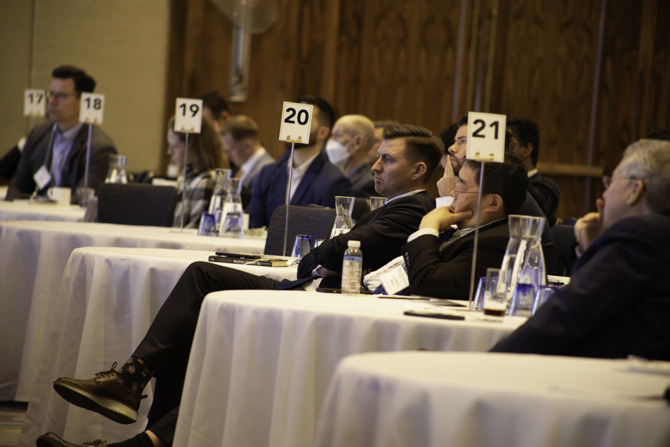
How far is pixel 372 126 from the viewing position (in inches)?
275

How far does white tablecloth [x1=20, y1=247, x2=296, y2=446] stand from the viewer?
10.8ft

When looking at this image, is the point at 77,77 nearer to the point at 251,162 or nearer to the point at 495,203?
the point at 251,162

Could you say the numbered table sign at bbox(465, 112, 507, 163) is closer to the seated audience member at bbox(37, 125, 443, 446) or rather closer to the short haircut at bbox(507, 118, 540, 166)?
the seated audience member at bbox(37, 125, 443, 446)

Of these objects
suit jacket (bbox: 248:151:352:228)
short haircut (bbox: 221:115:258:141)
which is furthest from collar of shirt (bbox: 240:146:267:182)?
suit jacket (bbox: 248:151:352:228)

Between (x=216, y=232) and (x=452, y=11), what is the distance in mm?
4542

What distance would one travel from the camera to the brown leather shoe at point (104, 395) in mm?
2844

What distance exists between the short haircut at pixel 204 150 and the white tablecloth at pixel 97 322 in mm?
2160

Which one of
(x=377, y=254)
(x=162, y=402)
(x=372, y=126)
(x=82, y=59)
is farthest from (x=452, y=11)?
(x=162, y=402)

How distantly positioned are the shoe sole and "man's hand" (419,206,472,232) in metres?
1.15

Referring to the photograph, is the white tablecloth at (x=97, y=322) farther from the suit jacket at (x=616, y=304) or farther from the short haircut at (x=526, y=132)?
the short haircut at (x=526, y=132)

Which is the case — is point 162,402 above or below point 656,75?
below

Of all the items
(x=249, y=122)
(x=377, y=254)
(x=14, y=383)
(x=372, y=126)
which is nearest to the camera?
(x=377, y=254)

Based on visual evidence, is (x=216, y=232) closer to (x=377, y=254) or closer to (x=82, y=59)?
(x=377, y=254)

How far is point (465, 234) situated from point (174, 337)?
102cm
